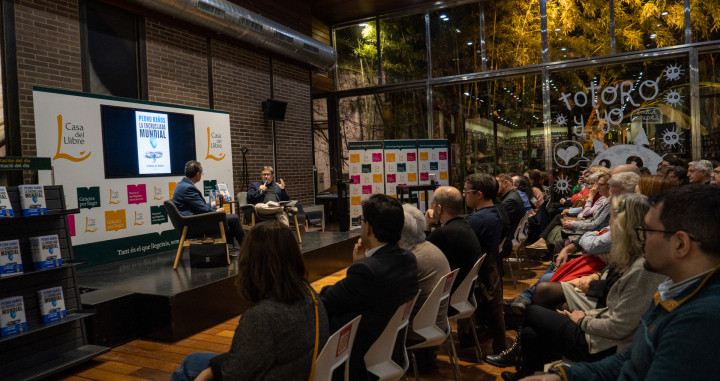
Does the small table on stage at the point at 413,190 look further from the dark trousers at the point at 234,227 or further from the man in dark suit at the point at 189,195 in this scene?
the man in dark suit at the point at 189,195

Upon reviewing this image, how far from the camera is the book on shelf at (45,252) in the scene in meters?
3.17

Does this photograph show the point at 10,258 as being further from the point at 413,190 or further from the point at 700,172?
the point at 700,172

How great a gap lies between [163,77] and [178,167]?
1382 mm

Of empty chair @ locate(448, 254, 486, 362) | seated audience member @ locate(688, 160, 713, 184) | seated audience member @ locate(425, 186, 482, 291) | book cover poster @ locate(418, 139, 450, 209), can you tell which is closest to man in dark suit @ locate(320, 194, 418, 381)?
empty chair @ locate(448, 254, 486, 362)

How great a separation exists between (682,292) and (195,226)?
4806 mm

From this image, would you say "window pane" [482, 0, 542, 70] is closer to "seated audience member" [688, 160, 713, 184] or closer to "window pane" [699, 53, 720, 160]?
"window pane" [699, 53, 720, 160]

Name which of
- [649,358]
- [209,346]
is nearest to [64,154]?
[209,346]

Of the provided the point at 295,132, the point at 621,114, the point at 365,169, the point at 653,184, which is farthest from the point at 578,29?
the point at 653,184

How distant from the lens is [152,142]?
6250 mm

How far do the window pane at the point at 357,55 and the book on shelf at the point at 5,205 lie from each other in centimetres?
855

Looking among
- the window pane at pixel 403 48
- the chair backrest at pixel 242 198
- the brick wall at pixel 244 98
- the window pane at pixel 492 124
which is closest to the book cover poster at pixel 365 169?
the brick wall at pixel 244 98

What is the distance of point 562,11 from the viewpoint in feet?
29.3

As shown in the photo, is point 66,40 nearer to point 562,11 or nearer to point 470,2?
point 470,2

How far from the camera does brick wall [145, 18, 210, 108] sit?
6.69m
